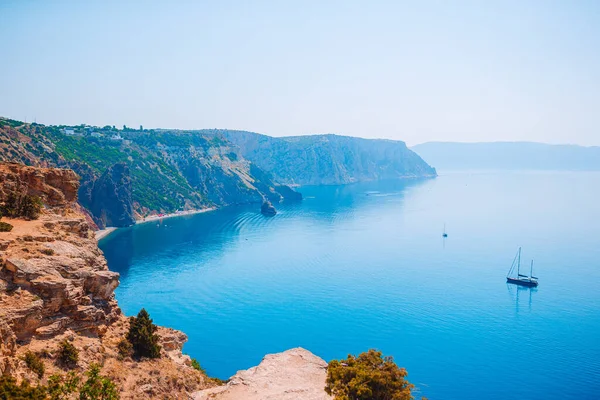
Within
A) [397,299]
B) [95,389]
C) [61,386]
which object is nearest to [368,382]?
[95,389]

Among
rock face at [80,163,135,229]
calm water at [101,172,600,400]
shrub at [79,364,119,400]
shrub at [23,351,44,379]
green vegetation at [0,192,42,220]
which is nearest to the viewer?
shrub at [79,364,119,400]

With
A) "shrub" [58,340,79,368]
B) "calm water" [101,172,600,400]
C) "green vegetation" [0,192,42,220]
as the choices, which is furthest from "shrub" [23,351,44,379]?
"calm water" [101,172,600,400]

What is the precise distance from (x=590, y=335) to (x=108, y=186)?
151698mm

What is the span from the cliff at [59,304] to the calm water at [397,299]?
31.7 m

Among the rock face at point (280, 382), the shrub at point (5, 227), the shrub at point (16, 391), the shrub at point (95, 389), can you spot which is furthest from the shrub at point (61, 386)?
the shrub at point (5, 227)

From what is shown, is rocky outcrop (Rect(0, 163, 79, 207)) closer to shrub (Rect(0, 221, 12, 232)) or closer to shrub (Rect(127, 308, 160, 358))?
shrub (Rect(0, 221, 12, 232))

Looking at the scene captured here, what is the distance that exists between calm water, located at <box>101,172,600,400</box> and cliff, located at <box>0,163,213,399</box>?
104 ft

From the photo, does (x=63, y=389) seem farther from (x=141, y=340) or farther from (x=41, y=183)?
(x=41, y=183)

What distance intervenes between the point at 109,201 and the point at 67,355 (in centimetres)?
14664

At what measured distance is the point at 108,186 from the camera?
16350 centimetres

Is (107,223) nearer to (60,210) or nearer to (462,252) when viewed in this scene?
(462,252)

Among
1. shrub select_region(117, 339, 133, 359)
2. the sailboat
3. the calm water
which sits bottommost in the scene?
the calm water

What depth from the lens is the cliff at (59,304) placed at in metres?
26.7

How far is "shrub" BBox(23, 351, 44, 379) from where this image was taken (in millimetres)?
25541
